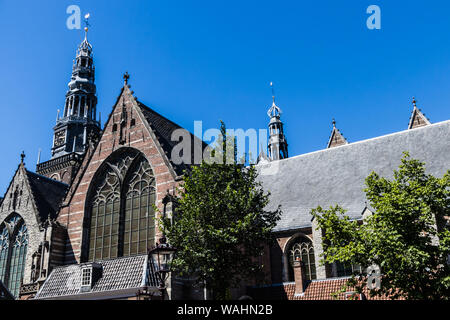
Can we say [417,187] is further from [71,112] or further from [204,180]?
[71,112]

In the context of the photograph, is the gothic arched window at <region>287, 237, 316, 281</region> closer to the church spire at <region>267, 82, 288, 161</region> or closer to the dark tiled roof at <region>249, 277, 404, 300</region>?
the dark tiled roof at <region>249, 277, 404, 300</region>

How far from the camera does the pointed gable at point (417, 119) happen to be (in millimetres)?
32469

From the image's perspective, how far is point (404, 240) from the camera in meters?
15.0

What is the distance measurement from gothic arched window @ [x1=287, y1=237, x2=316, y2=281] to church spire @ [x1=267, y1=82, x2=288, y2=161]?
1128 inches

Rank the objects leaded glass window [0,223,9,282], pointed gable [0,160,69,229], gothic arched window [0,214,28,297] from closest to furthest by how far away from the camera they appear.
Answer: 1. gothic arched window [0,214,28,297]
2. leaded glass window [0,223,9,282]
3. pointed gable [0,160,69,229]

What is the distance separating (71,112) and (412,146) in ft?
130

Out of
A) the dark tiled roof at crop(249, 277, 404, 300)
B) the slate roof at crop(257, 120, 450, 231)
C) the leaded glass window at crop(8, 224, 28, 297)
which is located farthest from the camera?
the leaded glass window at crop(8, 224, 28, 297)

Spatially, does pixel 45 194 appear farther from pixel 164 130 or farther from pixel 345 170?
pixel 345 170

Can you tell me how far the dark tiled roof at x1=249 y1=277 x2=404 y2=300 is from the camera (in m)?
21.0

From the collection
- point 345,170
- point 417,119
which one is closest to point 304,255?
point 345,170

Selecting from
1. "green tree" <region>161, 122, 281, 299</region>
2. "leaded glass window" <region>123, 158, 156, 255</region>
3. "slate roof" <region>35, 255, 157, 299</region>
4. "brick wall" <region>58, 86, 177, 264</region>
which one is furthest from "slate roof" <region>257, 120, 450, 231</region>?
"slate roof" <region>35, 255, 157, 299</region>

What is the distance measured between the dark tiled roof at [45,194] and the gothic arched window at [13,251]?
168 centimetres

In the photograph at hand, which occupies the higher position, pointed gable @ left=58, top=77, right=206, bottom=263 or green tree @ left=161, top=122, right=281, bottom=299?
pointed gable @ left=58, top=77, right=206, bottom=263
